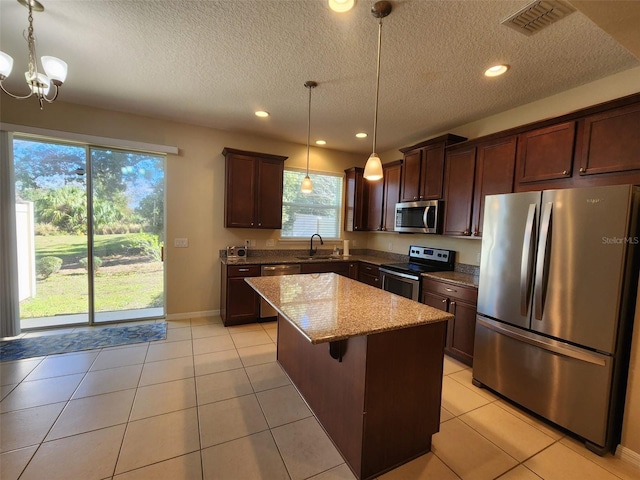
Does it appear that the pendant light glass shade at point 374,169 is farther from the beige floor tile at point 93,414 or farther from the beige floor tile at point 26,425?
the beige floor tile at point 26,425

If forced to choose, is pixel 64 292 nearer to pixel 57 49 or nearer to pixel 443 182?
pixel 57 49

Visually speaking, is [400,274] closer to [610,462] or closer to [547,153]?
[547,153]

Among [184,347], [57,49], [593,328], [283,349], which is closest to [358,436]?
[283,349]

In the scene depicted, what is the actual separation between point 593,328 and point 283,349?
7.87 ft

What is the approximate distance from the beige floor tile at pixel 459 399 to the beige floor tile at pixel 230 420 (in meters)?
1.50

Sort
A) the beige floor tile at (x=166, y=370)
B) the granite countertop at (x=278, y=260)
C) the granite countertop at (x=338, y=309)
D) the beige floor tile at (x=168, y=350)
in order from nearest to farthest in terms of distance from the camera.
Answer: the granite countertop at (x=338, y=309)
the beige floor tile at (x=166, y=370)
the beige floor tile at (x=168, y=350)
the granite countertop at (x=278, y=260)

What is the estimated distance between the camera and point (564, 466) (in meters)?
1.69

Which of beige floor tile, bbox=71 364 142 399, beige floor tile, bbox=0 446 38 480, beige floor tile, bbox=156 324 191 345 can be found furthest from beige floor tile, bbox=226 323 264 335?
beige floor tile, bbox=0 446 38 480

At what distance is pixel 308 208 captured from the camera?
4793 millimetres

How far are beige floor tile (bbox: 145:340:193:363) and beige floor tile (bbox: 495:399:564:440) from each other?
3.03 meters

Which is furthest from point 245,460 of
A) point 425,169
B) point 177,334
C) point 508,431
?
point 425,169

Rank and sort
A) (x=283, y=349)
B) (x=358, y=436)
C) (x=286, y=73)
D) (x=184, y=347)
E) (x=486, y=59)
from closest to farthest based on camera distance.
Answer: (x=358, y=436), (x=486, y=59), (x=286, y=73), (x=283, y=349), (x=184, y=347)

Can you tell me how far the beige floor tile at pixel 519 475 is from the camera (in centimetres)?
159

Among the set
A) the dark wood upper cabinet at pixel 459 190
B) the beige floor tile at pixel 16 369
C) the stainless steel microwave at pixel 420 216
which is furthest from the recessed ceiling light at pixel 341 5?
the beige floor tile at pixel 16 369
